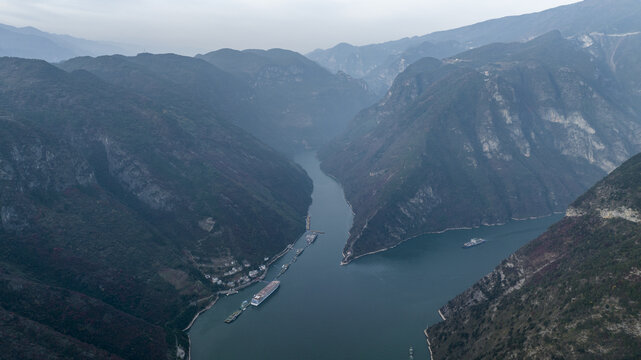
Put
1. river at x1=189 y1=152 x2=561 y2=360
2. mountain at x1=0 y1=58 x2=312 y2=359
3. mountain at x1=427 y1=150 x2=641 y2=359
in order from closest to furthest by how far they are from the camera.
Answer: mountain at x1=427 y1=150 x2=641 y2=359, mountain at x1=0 y1=58 x2=312 y2=359, river at x1=189 y1=152 x2=561 y2=360

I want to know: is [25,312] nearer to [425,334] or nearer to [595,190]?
[425,334]

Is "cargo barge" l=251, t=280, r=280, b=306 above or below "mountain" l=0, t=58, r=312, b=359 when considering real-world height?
below

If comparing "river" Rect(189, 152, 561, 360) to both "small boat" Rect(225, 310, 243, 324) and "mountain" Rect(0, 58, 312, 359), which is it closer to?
"small boat" Rect(225, 310, 243, 324)

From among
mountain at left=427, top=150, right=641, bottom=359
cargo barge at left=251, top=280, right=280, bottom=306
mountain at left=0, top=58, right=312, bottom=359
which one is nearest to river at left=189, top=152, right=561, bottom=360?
cargo barge at left=251, top=280, right=280, bottom=306

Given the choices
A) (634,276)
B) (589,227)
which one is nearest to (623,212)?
(589,227)

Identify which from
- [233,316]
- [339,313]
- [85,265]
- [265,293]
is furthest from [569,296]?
[85,265]

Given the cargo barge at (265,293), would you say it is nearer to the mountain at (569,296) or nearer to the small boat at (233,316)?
the small boat at (233,316)

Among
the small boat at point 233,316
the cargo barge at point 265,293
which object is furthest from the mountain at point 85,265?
the small boat at point 233,316
